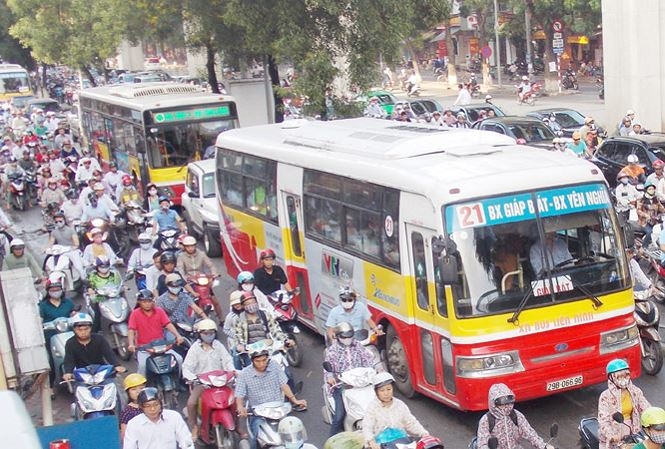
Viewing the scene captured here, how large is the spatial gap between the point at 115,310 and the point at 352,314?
418cm

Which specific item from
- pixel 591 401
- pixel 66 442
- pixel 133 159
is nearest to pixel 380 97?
pixel 133 159

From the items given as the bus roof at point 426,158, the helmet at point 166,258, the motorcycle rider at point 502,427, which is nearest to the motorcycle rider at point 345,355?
the bus roof at point 426,158

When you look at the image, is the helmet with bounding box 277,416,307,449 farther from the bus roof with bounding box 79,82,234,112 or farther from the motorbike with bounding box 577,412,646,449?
the bus roof with bounding box 79,82,234,112

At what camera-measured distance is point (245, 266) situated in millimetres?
16500

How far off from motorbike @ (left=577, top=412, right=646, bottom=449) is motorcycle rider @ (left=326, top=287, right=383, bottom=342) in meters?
3.19

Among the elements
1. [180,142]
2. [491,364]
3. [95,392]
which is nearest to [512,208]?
[491,364]

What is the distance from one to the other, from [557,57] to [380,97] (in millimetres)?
19113

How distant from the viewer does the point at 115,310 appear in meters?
14.0

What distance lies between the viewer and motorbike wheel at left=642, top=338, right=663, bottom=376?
11430 millimetres

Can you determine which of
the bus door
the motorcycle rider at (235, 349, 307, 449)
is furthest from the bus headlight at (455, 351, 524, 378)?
the motorcycle rider at (235, 349, 307, 449)

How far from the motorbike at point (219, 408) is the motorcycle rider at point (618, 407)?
352cm

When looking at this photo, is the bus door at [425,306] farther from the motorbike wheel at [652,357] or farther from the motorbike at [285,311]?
the motorbike wheel at [652,357]

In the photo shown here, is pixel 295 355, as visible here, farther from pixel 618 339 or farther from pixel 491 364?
pixel 618 339

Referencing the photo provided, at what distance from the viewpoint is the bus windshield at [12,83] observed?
57281mm
